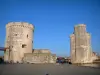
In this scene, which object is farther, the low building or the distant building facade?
the distant building facade

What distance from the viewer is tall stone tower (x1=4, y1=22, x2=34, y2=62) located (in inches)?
1153

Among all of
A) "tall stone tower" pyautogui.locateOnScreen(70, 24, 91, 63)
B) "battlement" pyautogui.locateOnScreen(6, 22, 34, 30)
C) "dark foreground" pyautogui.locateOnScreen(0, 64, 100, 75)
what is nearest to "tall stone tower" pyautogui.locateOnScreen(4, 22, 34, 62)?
"battlement" pyautogui.locateOnScreen(6, 22, 34, 30)

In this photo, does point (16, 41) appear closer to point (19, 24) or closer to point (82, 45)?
point (19, 24)

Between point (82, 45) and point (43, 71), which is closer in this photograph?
point (43, 71)

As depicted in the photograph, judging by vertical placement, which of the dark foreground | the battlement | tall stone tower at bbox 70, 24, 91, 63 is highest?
the battlement

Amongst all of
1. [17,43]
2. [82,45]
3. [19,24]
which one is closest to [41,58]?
[17,43]

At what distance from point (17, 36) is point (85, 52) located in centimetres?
1425

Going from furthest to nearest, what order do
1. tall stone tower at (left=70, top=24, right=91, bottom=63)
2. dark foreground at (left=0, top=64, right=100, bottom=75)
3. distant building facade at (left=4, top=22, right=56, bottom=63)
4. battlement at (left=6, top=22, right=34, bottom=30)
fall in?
tall stone tower at (left=70, top=24, right=91, bottom=63) → battlement at (left=6, top=22, right=34, bottom=30) → distant building facade at (left=4, top=22, right=56, bottom=63) → dark foreground at (left=0, top=64, right=100, bottom=75)

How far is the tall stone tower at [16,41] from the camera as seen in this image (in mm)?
29281

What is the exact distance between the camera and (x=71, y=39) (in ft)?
132

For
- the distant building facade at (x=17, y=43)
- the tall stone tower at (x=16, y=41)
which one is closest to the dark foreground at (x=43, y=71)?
the distant building facade at (x=17, y=43)

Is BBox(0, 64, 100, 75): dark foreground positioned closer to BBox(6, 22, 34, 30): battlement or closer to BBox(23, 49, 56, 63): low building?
BBox(23, 49, 56, 63): low building

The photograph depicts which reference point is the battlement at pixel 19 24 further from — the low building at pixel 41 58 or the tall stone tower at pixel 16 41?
the low building at pixel 41 58

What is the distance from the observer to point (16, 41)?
96.6ft
